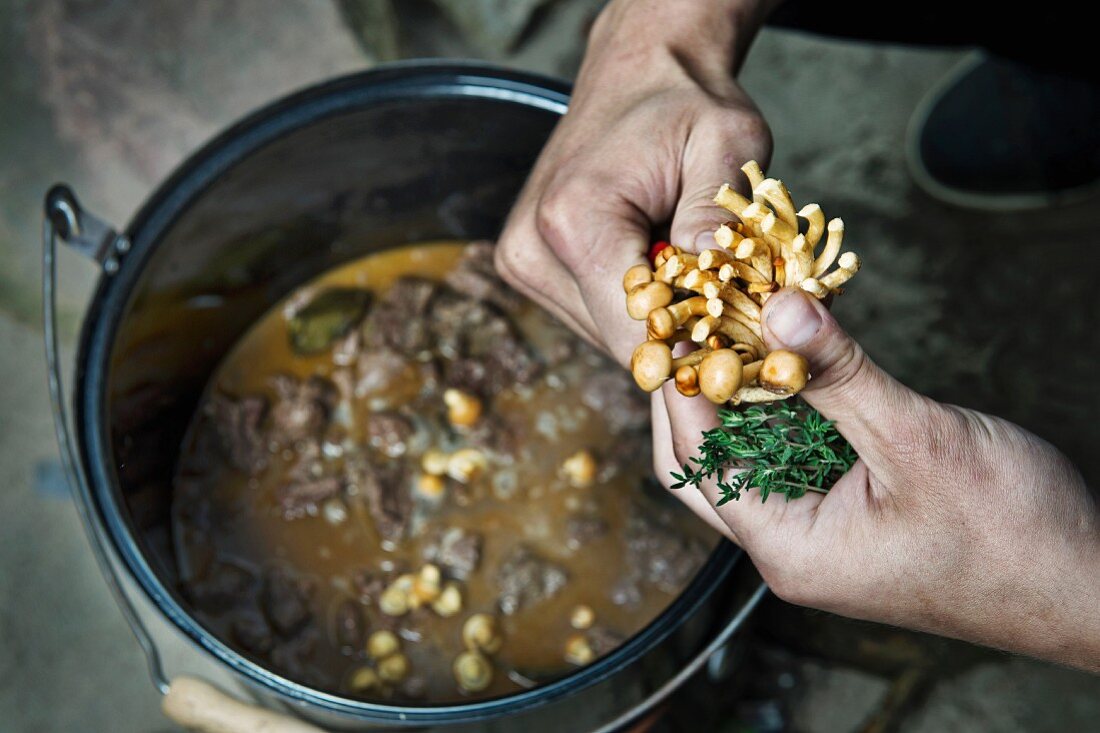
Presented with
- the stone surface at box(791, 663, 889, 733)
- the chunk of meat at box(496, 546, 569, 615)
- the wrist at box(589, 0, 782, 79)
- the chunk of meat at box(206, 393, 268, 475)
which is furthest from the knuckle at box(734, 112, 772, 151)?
the stone surface at box(791, 663, 889, 733)

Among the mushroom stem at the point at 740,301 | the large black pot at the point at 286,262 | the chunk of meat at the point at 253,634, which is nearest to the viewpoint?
the mushroom stem at the point at 740,301

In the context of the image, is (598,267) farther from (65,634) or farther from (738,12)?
(65,634)

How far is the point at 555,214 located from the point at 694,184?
0.19 meters

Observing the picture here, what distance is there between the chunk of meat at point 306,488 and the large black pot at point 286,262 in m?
0.23

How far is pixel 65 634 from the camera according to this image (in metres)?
2.20

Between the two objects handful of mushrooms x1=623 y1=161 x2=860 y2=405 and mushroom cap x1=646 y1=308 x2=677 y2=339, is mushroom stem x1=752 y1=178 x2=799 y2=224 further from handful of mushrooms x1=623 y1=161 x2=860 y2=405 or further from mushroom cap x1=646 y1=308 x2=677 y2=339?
mushroom cap x1=646 y1=308 x2=677 y2=339

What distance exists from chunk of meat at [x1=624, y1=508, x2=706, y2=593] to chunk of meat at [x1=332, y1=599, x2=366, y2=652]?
489 millimetres

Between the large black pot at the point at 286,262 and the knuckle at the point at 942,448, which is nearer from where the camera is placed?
the knuckle at the point at 942,448

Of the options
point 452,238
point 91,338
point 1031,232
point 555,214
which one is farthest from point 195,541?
point 1031,232

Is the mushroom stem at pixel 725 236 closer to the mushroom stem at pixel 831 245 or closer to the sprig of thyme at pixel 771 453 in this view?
the mushroom stem at pixel 831 245

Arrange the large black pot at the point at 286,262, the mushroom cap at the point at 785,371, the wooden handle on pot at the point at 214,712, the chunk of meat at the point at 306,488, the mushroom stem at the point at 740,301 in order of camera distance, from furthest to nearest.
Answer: the chunk of meat at the point at 306,488 < the wooden handle on pot at the point at 214,712 < the large black pot at the point at 286,262 < the mushroom stem at the point at 740,301 < the mushroom cap at the point at 785,371

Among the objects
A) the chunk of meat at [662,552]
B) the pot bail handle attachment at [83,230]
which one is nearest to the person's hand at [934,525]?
the chunk of meat at [662,552]

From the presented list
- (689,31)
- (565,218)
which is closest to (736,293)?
(565,218)

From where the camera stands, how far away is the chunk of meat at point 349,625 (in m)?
1.66
